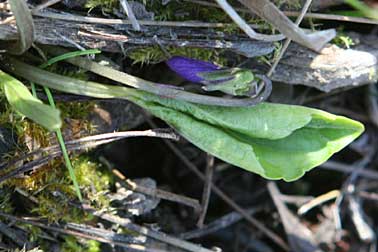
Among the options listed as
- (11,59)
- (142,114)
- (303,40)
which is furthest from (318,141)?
(11,59)

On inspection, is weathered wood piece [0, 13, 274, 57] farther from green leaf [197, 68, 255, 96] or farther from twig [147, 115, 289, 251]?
twig [147, 115, 289, 251]

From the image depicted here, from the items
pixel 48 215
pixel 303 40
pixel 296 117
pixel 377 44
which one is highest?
pixel 303 40

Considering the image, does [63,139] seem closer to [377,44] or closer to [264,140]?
[264,140]

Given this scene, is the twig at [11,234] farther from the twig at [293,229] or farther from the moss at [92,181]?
the twig at [293,229]

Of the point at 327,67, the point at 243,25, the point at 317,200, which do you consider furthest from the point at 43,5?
the point at 317,200

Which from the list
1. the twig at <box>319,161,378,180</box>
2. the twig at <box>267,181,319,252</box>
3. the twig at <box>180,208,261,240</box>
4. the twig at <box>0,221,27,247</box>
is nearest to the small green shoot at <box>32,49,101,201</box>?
the twig at <box>0,221,27,247</box>

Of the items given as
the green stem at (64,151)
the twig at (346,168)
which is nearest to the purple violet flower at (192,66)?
the green stem at (64,151)
